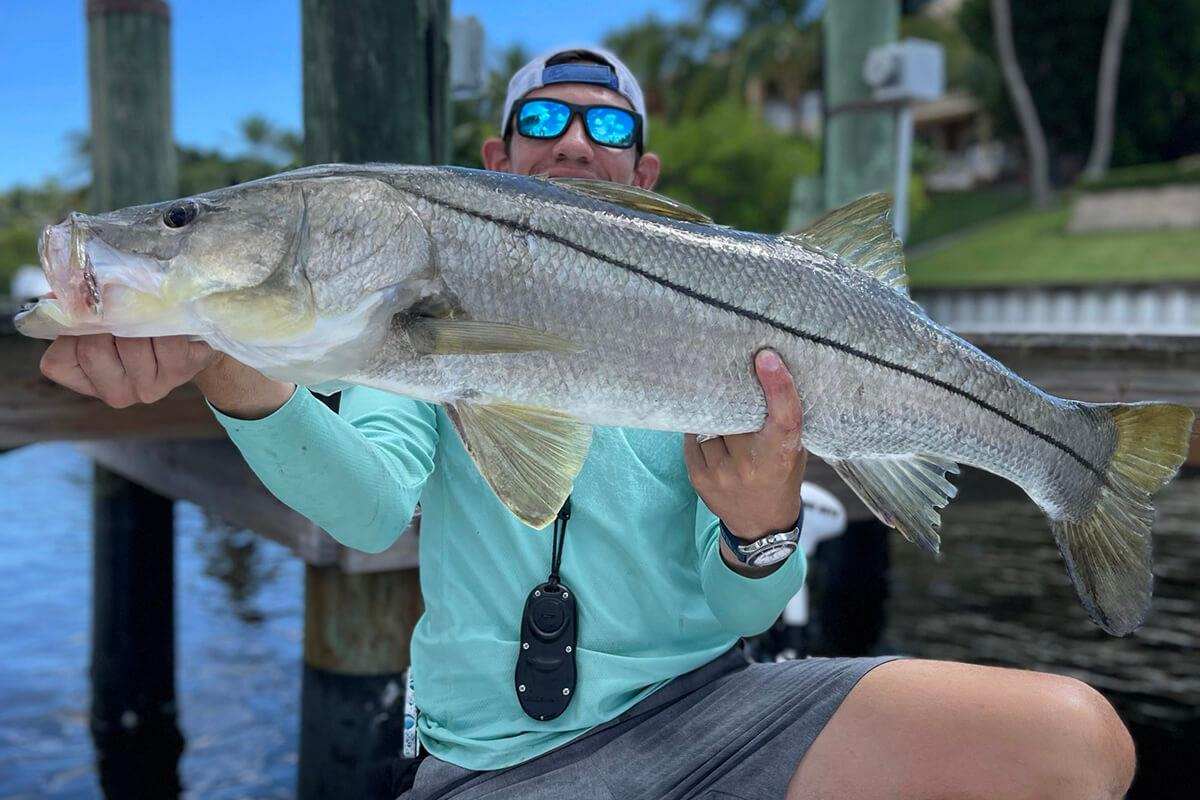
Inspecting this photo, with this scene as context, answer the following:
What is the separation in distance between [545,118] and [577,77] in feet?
0.49

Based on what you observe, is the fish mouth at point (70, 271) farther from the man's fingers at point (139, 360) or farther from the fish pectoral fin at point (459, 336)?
the fish pectoral fin at point (459, 336)

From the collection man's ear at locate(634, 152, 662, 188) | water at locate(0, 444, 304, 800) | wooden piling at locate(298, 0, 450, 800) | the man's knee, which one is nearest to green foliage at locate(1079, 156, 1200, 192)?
water at locate(0, 444, 304, 800)

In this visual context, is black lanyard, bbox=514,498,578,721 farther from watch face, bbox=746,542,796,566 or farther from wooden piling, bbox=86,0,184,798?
wooden piling, bbox=86,0,184,798

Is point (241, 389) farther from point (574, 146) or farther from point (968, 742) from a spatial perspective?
point (968, 742)

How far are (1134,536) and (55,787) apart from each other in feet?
18.2

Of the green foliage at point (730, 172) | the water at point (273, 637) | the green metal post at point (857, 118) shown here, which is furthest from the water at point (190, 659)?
the green foliage at point (730, 172)

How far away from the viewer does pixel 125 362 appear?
1.85 metres

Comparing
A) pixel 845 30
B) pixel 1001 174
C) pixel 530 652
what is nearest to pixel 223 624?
pixel 845 30

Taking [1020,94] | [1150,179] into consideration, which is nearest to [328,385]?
[1150,179]

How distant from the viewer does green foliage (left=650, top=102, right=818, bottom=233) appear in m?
30.3

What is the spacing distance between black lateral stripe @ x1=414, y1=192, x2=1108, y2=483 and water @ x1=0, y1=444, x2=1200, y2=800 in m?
3.45

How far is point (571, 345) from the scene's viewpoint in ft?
6.54

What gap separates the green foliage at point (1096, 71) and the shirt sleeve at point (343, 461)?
40.9m

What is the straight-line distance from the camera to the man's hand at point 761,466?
83.1 inches
